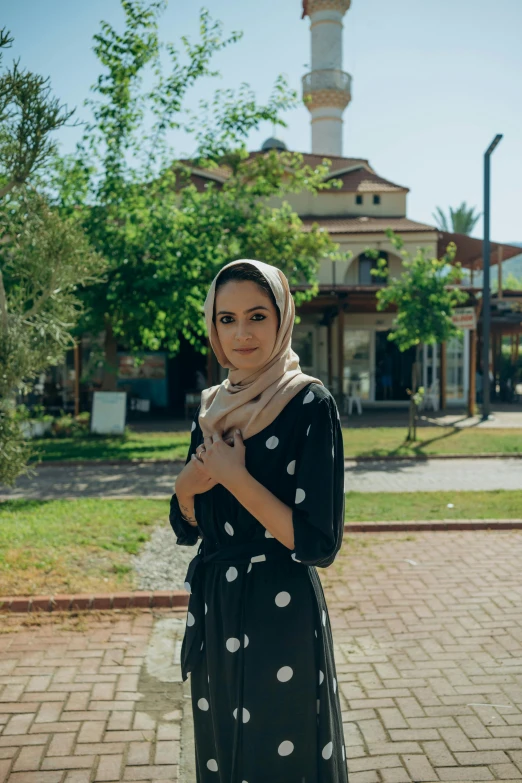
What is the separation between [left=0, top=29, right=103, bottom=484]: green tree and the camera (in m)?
5.91

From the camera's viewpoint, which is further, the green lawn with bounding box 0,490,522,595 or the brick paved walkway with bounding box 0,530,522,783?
the green lawn with bounding box 0,490,522,595

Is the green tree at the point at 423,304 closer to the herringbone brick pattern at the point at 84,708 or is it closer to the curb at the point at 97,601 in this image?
the curb at the point at 97,601

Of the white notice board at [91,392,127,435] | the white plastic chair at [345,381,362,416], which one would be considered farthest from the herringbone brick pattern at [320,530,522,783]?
the white plastic chair at [345,381,362,416]

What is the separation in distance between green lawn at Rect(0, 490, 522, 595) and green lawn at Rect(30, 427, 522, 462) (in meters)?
4.19

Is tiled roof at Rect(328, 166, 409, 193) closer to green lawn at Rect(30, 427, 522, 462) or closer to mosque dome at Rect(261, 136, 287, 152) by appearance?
mosque dome at Rect(261, 136, 287, 152)

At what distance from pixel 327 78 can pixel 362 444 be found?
105ft

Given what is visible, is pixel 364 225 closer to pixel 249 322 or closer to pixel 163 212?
pixel 163 212

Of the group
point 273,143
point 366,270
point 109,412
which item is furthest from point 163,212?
point 273,143

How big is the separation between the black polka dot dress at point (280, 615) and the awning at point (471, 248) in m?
25.0

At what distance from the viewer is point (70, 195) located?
15.2 metres

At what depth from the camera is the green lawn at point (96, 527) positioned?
6.12m

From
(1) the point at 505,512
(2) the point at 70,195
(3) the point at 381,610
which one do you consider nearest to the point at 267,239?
(2) the point at 70,195

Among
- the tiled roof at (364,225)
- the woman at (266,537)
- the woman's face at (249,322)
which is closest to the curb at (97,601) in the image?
the woman at (266,537)

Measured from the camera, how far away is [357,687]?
14.2ft
